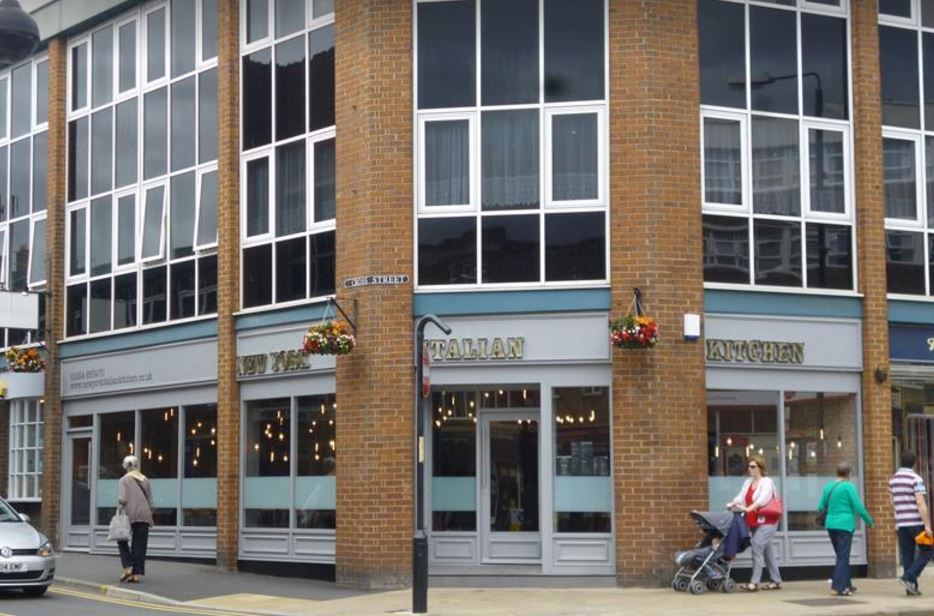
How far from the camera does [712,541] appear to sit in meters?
20.2

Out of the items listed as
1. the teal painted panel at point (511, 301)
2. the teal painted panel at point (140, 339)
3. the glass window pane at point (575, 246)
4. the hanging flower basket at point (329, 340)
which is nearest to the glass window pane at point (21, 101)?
the teal painted panel at point (140, 339)

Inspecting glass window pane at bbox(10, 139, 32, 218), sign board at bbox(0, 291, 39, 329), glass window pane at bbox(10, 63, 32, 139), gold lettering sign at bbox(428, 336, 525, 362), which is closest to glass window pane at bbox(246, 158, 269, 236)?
gold lettering sign at bbox(428, 336, 525, 362)

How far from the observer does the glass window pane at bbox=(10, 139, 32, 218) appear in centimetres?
3086

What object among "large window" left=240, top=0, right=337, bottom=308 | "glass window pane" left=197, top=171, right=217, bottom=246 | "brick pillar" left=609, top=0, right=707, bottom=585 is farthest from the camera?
"glass window pane" left=197, top=171, right=217, bottom=246

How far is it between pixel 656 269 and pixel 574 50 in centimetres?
346

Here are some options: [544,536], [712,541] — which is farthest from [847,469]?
[544,536]

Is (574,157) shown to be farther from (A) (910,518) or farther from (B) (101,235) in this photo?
(B) (101,235)

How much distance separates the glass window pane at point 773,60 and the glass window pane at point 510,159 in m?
3.47

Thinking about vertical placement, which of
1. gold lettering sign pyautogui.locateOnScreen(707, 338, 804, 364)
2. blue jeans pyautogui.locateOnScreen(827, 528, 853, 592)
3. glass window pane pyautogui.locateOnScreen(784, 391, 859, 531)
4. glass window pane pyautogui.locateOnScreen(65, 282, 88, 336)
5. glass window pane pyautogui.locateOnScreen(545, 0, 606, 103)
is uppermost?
glass window pane pyautogui.locateOnScreen(545, 0, 606, 103)

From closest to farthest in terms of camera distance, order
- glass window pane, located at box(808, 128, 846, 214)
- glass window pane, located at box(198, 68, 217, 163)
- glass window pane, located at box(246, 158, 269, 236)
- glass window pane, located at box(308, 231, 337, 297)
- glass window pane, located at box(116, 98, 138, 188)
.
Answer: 1. glass window pane, located at box(808, 128, 846, 214)
2. glass window pane, located at box(308, 231, 337, 297)
3. glass window pane, located at box(246, 158, 269, 236)
4. glass window pane, located at box(198, 68, 217, 163)
5. glass window pane, located at box(116, 98, 138, 188)

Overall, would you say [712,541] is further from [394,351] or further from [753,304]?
[394,351]

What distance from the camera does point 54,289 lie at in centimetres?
2927

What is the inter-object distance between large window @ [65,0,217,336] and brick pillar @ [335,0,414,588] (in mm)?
4249

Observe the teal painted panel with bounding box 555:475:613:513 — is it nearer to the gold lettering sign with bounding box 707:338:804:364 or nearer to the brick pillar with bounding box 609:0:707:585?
the brick pillar with bounding box 609:0:707:585
